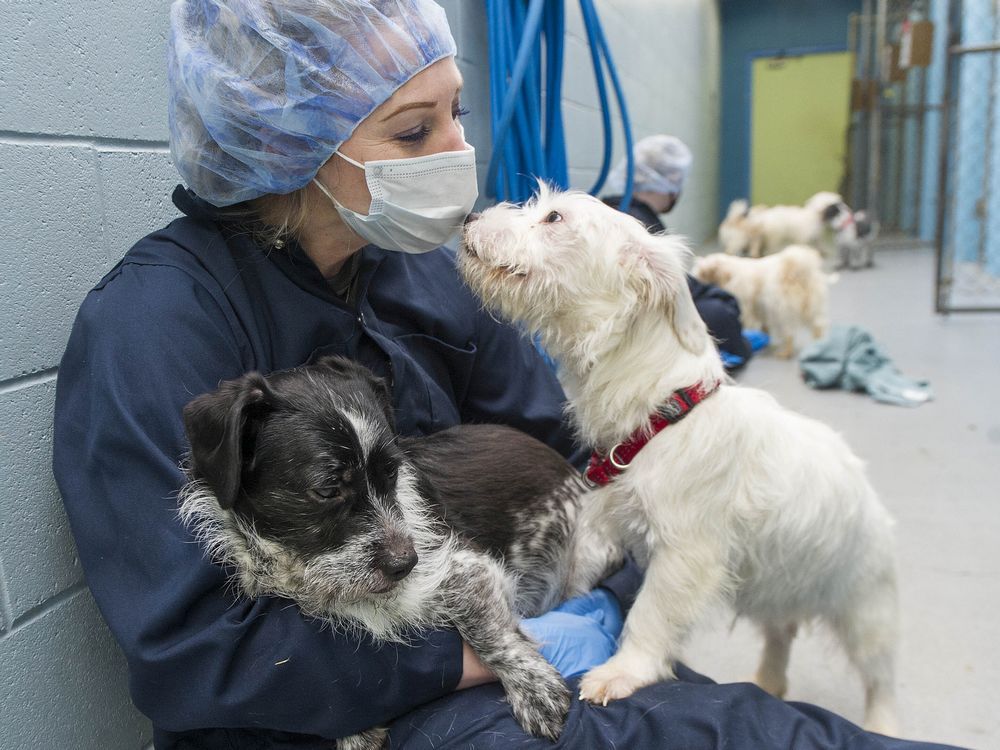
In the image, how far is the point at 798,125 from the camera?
16.1 meters

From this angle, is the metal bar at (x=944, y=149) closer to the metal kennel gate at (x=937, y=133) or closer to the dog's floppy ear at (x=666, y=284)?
the metal kennel gate at (x=937, y=133)

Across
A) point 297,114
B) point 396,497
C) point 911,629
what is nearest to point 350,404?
point 396,497

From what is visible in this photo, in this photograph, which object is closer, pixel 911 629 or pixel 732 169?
pixel 911 629

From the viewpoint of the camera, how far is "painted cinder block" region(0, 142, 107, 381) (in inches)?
52.1

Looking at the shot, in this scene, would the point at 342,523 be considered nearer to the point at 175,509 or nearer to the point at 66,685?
the point at 175,509

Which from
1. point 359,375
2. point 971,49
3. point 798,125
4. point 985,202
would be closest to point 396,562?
point 359,375

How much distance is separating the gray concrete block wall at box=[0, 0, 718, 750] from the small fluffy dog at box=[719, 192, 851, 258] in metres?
10.1

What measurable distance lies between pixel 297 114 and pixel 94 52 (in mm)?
440

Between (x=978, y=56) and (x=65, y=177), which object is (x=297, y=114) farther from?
(x=978, y=56)

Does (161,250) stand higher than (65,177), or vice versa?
(65,177)

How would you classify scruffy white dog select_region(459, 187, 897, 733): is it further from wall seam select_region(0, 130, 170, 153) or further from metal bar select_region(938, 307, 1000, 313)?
metal bar select_region(938, 307, 1000, 313)

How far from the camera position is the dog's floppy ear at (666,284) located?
1.60 m

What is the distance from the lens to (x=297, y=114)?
1.44 m

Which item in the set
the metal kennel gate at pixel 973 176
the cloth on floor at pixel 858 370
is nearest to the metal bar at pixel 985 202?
the metal kennel gate at pixel 973 176
